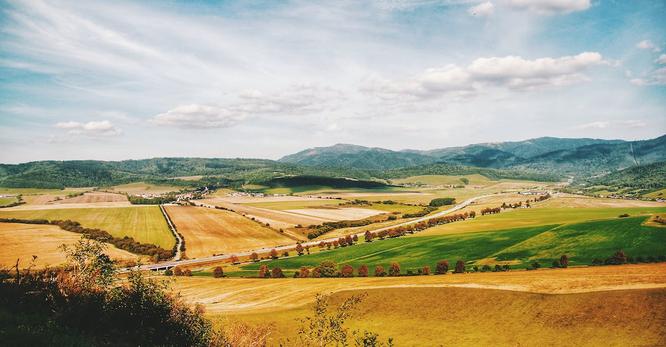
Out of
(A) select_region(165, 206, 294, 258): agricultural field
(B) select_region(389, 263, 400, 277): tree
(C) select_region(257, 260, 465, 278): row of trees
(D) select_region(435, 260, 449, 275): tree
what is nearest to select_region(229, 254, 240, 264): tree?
(A) select_region(165, 206, 294, 258): agricultural field

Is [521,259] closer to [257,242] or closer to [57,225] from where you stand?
[257,242]

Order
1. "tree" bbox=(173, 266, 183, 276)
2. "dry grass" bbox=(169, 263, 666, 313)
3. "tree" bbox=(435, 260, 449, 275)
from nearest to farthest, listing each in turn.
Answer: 1. "dry grass" bbox=(169, 263, 666, 313)
2. "tree" bbox=(435, 260, 449, 275)
3. "tree" bbox=(173, 266, 183, 276)

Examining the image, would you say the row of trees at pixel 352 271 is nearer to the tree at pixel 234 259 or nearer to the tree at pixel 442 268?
the tree at pixel 442 268

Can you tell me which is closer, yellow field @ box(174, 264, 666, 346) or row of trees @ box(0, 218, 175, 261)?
yellow field @ box(174, 264, 666, 346)

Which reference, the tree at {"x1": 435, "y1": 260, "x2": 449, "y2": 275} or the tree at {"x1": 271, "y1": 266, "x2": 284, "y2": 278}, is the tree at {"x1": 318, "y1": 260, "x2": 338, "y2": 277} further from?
the tree at {"x1": 435, "y1": 260, "x2": 449, "y2": 275}

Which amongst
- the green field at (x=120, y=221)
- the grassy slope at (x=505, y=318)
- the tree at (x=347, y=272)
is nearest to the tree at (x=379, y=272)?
the tree at (x=347, y=272)

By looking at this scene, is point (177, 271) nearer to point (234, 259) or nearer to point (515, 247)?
point (234, 259)
